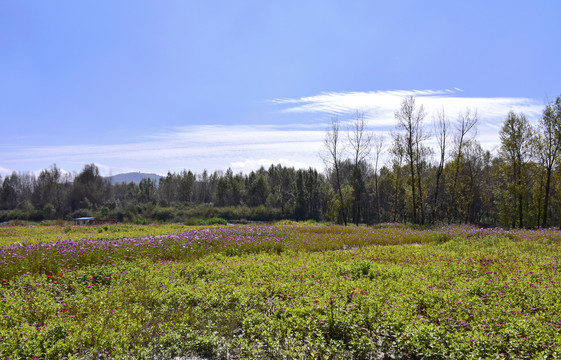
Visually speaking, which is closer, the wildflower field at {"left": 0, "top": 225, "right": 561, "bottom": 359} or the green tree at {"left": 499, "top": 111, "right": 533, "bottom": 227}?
the wildflower field at {"left": 0, "top": 225, "right": 561, "bottom": 359}

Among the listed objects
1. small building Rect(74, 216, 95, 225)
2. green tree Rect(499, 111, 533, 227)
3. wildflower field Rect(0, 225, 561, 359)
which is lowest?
small building Rect(74, 216, 95, 225)

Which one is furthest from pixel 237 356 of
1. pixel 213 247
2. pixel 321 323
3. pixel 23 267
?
pixel 213 247

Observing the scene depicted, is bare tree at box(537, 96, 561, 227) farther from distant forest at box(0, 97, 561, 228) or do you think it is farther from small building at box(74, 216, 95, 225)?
small building at box(74, 216, 95, 225)

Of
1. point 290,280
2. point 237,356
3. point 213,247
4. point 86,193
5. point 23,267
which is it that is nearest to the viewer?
point 237,356

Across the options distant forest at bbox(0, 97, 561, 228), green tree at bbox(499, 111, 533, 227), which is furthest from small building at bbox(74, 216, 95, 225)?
green tree at bbox(499, 111, 533, 227)

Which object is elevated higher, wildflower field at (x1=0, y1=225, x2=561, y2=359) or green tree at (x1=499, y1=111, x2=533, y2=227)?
green tree at (x1=499, y1=111, x2=533, y2=227)

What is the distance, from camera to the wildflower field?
3.91 m

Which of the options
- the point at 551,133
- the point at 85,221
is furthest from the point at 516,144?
the point at 85,221

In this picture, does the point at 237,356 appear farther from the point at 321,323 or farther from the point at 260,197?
the point at 260,197

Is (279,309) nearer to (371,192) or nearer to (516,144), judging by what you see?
(516,144)

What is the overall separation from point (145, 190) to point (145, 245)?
71.6 meters

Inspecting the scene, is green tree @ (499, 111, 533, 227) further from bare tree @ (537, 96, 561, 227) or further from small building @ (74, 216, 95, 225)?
small building @ (74, 216, 95, 225)

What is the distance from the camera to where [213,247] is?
38.8ft

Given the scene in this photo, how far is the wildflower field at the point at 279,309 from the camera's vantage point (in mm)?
3914
